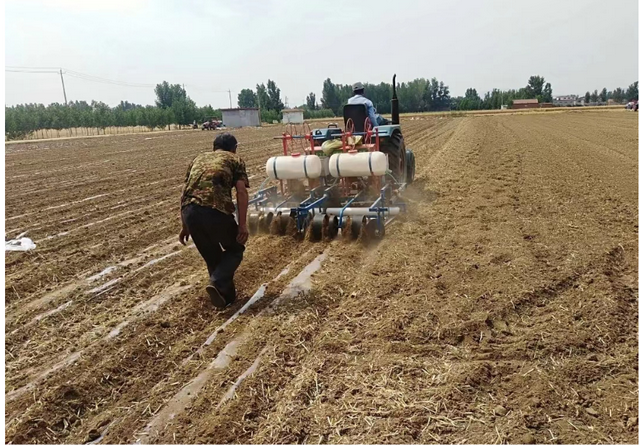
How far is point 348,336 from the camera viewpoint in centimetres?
389

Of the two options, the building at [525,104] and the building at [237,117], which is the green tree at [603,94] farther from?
the building at [237,117]

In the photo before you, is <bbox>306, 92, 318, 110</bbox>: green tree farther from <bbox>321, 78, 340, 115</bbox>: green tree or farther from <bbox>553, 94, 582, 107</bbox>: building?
<bbox>553, 94, 582, 107</bbox>: building

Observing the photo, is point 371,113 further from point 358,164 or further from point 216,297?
point 216,297

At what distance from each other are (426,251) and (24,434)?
168 inches

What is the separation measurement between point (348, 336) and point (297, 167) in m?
3.77

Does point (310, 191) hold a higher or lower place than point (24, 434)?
higher

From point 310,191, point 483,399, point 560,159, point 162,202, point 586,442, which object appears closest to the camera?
point 586,442

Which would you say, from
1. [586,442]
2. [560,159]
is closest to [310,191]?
[586,442]

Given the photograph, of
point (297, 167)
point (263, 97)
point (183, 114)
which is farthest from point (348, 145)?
point (263, 97)

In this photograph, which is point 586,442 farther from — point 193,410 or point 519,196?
point 519,196

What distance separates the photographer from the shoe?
4.51 meters

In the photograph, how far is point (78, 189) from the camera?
12.2 meters

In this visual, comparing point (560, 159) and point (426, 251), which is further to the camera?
point (560, 159)

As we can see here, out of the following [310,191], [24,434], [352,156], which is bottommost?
[24,434]
